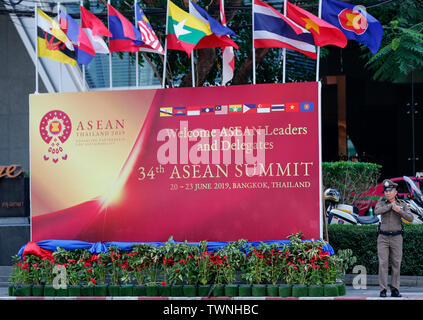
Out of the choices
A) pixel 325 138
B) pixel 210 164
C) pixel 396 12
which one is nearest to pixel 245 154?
pixel 210 164

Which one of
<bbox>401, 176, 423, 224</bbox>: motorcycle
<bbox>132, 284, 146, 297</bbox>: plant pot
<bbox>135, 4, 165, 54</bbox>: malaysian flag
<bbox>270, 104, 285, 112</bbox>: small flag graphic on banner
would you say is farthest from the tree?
<bbox>132, 284, 146, 297</bbox>: plant pot


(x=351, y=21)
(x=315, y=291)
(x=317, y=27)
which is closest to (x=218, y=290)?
(x=315, y=291)

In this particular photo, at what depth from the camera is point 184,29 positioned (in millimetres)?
12531

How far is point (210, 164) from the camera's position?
12109 mm

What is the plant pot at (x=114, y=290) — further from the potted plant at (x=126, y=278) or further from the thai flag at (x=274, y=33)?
the thai flag at (x=274, y=33)

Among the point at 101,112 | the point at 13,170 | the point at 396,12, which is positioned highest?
the point at 396,12

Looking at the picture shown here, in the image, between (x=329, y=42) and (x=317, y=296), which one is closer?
(x=317, y=296)

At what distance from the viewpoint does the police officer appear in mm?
11258

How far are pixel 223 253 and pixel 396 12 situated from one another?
11.8m

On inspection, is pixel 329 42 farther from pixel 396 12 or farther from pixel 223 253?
pixel 396 12

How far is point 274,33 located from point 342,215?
5215 millimetres

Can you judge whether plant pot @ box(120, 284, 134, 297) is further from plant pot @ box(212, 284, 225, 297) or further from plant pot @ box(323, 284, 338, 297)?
plant pot @ box(323, 284, 338, 297)

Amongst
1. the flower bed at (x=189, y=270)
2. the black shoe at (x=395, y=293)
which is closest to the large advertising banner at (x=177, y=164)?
the flower bed at (x=189, y=270)

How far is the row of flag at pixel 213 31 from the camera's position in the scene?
40.4ft
